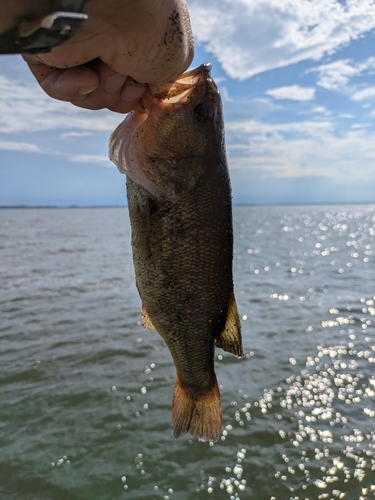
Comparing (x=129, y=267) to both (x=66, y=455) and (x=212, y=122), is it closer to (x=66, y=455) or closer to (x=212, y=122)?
(x=66, y=455)

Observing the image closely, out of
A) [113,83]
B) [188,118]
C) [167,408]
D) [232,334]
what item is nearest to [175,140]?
[188,118]

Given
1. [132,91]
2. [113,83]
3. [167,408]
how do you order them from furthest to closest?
1. [167,408]
2. [132,91]
3. [113,83]

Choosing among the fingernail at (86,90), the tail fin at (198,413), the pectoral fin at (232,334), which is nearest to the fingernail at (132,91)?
the fingernail at (86,90)

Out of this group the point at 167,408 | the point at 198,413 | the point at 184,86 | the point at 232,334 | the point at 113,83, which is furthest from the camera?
the point at 167,408

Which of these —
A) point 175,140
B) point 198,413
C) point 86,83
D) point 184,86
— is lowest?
point 198,413

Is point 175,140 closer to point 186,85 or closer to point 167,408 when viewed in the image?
point 186,85
